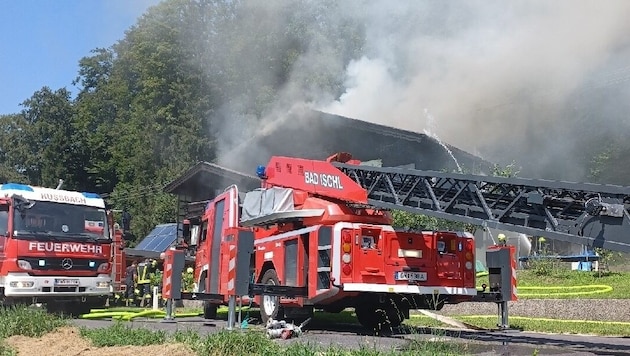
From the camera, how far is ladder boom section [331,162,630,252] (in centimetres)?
718

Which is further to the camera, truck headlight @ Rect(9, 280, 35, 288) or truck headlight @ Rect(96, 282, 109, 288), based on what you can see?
truck headlight @ Rect(96, 282, 109, 288)

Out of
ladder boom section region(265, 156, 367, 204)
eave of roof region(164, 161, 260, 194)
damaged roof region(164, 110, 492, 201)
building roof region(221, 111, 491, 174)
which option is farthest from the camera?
eave of roof region(164, 161, 260, 194)

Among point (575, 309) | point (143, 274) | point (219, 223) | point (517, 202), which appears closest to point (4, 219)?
point (219, 223)

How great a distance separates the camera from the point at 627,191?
7.00 metres

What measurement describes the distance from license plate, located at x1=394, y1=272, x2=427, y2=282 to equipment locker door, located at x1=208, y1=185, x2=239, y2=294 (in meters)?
3.70

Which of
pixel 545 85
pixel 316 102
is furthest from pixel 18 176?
pixel 545 85

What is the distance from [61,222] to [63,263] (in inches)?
32.0

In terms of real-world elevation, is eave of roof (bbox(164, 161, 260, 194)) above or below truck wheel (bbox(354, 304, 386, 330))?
above

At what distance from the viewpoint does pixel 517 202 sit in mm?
8148

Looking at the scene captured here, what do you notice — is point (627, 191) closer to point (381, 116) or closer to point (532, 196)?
point (532, 196)

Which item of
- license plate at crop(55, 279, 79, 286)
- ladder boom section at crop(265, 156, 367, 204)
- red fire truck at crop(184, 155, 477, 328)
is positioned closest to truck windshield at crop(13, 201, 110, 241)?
license plate at crop(55, 279, 79, 286)

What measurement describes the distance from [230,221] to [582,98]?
15681 mm

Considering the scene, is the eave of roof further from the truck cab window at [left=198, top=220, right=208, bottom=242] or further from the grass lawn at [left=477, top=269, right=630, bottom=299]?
the grass lawn at [left=477, top=269, right=630, bottom=299]

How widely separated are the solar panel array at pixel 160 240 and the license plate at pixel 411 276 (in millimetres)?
17313
